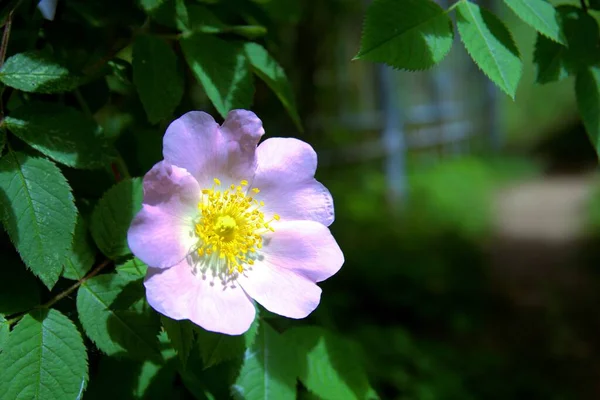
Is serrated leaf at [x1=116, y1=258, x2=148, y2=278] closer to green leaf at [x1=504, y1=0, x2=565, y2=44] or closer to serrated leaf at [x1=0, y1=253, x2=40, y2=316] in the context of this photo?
serrated leaf at [x1=0, y1=253, x2=40, y2=316]

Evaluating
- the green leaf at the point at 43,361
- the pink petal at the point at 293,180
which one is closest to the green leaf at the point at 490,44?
the pink petal at the point at 293,180

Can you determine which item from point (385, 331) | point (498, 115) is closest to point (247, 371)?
point (385, 331)

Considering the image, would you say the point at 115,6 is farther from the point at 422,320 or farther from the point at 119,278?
the point at 422,320

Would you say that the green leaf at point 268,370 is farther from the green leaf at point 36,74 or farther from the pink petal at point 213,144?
the green leaf at point 36,74

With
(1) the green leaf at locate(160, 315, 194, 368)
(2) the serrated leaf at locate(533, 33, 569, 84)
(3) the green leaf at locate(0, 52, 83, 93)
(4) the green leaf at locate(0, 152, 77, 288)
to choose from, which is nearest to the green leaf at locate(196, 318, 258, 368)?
(1) the green leaf at locate(160, 315, 194, 368)

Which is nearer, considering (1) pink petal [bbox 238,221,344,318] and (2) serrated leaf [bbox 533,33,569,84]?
(1) pink petal [bbox 238,221,344,318]
